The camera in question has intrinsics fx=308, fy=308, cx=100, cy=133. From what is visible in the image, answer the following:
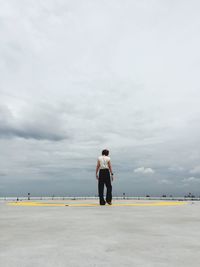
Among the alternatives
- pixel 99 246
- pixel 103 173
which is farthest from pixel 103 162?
pixel 99 246

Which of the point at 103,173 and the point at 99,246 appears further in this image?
the point at 103,173

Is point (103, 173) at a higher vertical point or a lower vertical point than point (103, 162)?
lower

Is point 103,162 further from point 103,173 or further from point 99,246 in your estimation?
point 99,246

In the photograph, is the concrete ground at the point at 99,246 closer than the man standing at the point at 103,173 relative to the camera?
Yes

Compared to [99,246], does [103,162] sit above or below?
above

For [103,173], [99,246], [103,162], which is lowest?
[99,246]

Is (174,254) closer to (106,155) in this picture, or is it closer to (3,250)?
(3,250)

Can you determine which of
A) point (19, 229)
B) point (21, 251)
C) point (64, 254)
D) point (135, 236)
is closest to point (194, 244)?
point (135, 236)

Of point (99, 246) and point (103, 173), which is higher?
point (103, 173)

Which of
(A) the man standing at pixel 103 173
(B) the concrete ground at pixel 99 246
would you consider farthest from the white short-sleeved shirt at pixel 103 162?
(B) the concrete ground at pixel 99 246

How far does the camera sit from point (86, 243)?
373 centimetres

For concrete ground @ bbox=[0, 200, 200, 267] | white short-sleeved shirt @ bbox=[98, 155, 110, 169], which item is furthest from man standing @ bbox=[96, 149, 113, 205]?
concrete ground @ bbox=[0, 200, 200, 267]

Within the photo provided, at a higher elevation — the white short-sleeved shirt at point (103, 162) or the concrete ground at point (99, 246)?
the white short-sleeved shirt at point (103, 162)

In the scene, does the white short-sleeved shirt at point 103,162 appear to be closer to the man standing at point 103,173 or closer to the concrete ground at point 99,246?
the man standing at point 103,173
